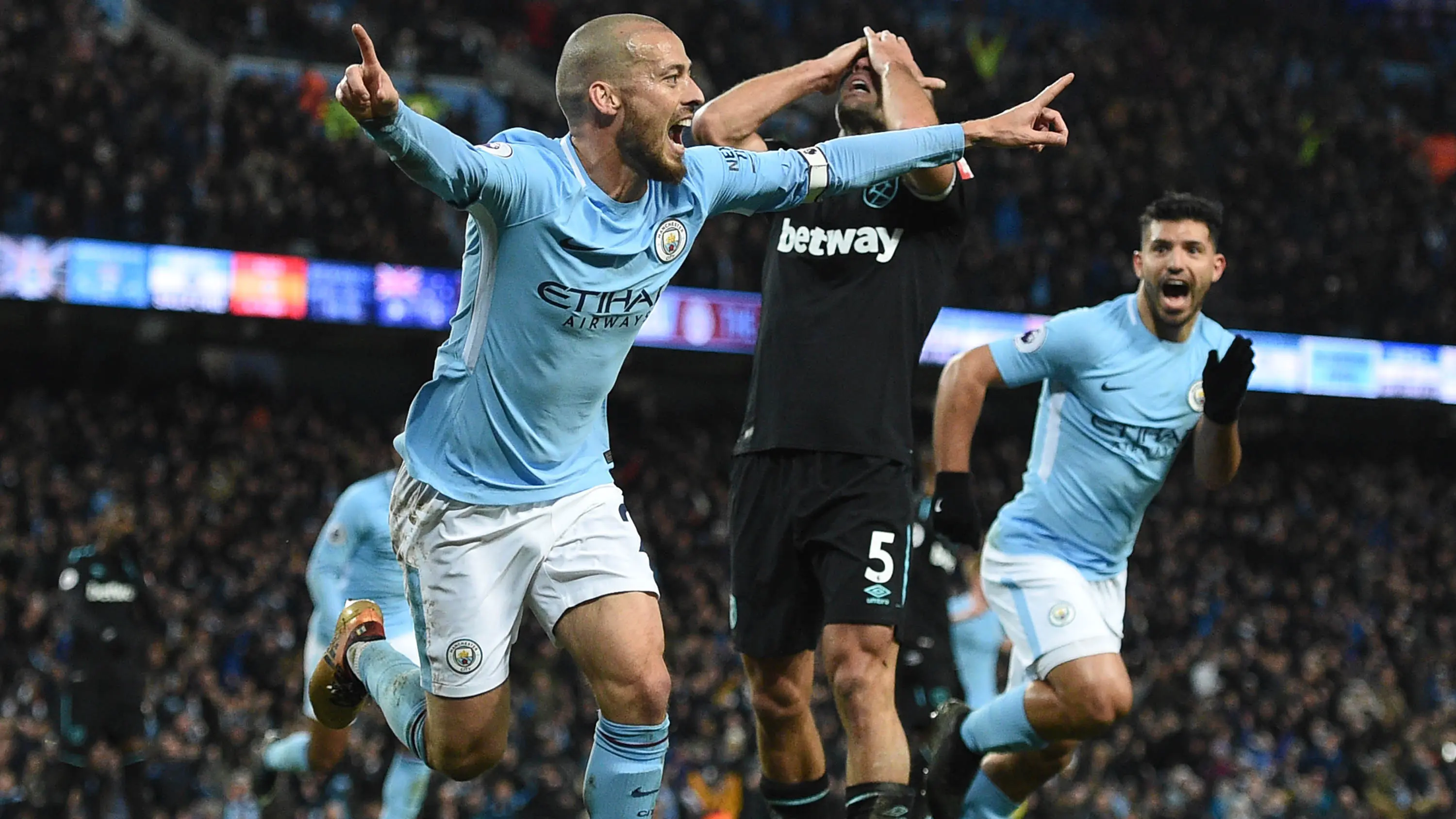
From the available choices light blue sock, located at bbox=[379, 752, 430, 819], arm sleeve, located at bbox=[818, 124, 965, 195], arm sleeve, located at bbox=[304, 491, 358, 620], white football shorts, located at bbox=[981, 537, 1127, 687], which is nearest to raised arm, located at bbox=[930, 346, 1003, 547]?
white football shorts, located at bbox=[981, 537, 1127, 687]

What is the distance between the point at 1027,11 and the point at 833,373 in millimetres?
27808

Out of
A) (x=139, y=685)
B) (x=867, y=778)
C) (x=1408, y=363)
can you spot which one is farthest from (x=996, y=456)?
(x=867, y=778)

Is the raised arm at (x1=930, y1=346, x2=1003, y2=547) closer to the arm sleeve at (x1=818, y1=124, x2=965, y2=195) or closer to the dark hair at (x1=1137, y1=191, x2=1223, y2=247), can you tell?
the dark hair at (x1=1137, y1=191, x2=1223, y2=247)

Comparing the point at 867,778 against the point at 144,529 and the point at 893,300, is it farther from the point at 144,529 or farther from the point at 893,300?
the point at 144,529

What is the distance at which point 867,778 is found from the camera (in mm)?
5250

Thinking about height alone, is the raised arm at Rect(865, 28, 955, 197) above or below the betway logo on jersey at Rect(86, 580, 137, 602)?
above

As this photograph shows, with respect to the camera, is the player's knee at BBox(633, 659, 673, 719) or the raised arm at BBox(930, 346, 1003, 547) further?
the raised arm at BBox(930, 346, 1003, 547)

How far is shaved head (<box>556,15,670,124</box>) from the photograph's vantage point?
4.68 metres

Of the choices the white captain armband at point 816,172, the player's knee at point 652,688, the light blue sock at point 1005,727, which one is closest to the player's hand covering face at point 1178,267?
the light blue sock at point 1005,727

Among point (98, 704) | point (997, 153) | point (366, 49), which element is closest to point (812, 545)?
point (366, 49)

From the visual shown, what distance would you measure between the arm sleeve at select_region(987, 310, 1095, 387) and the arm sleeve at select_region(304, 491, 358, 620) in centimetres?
385

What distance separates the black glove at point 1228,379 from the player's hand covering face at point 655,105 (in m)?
2.55

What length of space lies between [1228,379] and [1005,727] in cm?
159

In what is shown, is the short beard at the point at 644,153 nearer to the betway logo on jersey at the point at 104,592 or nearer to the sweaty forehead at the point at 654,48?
the sweaty forehead at the point at 654,48
